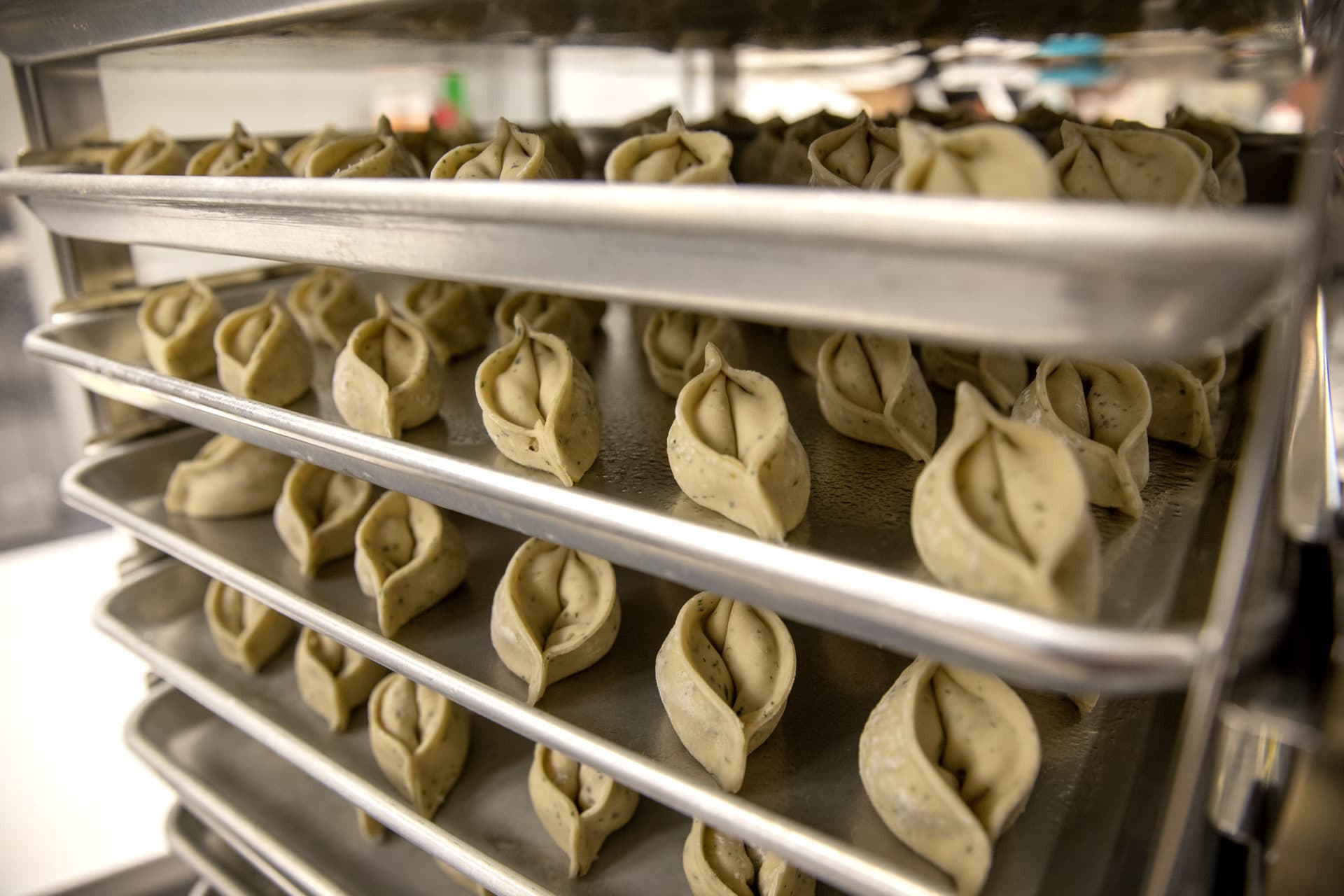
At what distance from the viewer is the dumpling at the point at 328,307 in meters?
1.45

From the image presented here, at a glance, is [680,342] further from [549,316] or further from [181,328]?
[181,328]

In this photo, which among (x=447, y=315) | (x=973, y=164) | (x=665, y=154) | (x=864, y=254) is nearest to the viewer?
(x=864, y=254)

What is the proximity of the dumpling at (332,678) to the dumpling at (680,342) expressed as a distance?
1.98ft

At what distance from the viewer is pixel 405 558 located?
118cm

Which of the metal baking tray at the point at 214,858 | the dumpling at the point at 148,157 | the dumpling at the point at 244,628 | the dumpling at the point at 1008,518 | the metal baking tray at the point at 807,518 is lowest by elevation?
the metal baking tray at the point at 214,858

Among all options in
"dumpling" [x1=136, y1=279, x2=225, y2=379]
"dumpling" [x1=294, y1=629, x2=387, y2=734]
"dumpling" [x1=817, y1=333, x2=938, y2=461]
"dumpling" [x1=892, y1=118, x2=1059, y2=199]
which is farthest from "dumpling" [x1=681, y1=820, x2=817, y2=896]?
"dumpling" [x1=136, y1=279, x2=225, y2=379]

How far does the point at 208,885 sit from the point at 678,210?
1.76 m

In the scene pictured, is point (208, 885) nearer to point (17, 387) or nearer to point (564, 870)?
point (564, 870)

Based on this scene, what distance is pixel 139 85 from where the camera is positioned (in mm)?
1652

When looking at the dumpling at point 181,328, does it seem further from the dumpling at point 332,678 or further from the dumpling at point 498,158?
the dumpling at point 498,158

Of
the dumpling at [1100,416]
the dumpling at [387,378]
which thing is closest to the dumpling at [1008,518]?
the dumpling at [1100,416]

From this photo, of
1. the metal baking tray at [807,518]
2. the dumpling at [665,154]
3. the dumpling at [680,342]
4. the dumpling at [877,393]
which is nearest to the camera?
the metal baking tray at [807,518]

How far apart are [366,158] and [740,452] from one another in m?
0.55

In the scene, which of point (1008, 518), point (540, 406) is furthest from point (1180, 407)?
point (540, 406)
